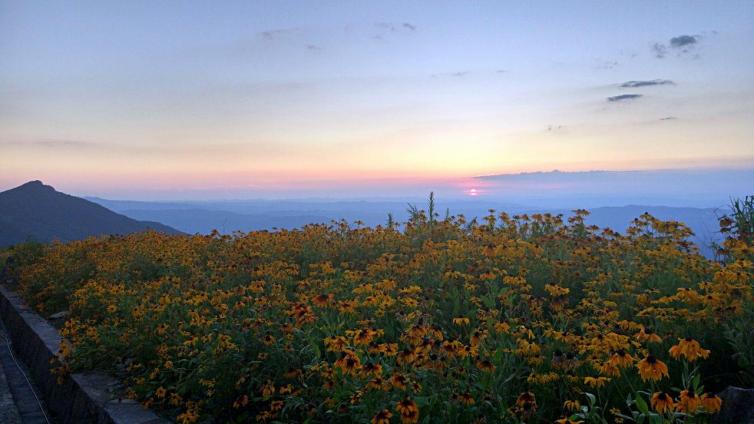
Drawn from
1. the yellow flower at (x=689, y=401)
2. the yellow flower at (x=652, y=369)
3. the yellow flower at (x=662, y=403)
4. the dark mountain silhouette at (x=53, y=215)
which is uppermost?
the yellow flower at (x=652, y=369)

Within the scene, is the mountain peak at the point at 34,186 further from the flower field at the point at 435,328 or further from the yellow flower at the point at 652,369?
the yellow flower at the point at 652,369

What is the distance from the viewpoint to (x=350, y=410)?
3387 mm

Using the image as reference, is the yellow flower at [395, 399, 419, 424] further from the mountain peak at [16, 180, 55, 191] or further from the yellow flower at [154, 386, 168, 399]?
the mountain peak at [16, 180, 55, 191]

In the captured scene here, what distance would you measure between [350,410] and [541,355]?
1.46 meters

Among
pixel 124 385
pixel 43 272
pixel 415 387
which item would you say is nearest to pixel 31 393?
pixel 124 385

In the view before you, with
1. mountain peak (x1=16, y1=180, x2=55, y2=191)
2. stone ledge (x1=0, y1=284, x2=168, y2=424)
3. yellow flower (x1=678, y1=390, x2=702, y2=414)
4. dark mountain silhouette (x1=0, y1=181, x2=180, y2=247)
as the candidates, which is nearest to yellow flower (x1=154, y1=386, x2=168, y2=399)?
stone ledge (x1=0, y1=284, x2=168, y2=424)

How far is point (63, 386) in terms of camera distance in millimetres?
5785

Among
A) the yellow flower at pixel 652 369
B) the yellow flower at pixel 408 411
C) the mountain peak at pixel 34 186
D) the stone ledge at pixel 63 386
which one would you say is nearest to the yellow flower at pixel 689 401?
the yellow flower at pixel 652 369

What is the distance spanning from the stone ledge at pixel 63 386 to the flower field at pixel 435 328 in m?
0.19

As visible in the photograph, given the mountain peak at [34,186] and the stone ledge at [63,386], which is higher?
the mountain peak at [34,186]

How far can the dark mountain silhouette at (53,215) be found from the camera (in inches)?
2248

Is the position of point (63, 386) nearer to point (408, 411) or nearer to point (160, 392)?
point (160, 392)

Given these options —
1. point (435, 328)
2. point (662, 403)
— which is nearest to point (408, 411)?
point (662, 403)

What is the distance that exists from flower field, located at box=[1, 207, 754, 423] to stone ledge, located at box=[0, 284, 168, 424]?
19 cm
